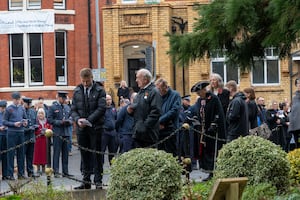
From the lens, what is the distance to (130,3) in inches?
1474

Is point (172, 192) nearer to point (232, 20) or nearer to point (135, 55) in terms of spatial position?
point (232, 20)

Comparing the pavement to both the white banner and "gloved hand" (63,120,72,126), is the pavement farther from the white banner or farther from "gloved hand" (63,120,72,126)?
the white banner

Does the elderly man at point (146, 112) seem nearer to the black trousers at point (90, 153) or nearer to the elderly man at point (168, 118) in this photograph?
the black trousers at point (90, 153)

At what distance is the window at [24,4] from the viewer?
1563 inches

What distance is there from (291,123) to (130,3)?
20691 millimetres

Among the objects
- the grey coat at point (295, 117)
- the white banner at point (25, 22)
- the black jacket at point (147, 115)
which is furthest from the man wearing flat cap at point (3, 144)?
the white banner at point (25, 22)

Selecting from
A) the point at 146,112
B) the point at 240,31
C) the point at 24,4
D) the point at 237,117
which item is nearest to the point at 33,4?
the point at 24,4

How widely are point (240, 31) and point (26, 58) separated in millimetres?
30409

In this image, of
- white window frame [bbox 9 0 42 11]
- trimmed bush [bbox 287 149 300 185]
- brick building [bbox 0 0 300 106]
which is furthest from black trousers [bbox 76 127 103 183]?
white window frame [bbox 9 0 42 11]

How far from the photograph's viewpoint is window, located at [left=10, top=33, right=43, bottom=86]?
1556 inches

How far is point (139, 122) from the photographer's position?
14273 millimetres

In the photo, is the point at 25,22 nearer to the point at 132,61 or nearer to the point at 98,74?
the point at 132,61

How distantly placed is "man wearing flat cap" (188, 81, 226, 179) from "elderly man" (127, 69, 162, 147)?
215 centimetres

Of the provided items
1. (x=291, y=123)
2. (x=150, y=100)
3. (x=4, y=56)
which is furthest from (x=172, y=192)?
(x=4, y=56)
